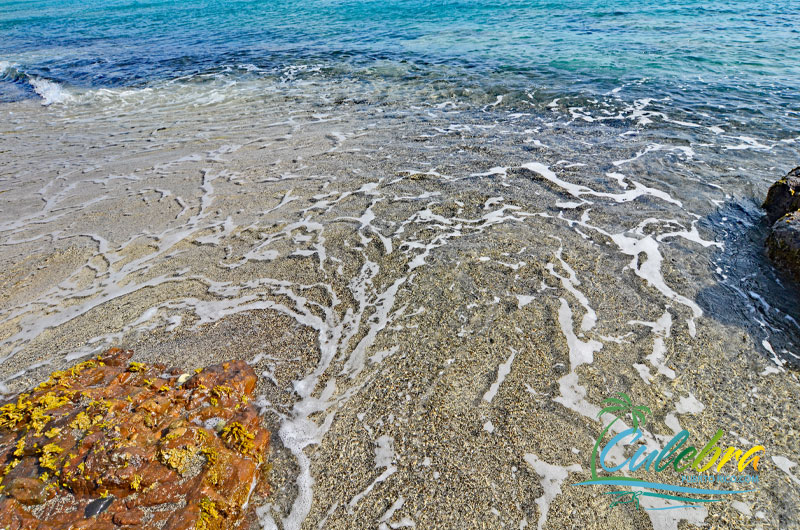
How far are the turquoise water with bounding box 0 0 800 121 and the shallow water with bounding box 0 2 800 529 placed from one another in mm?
336

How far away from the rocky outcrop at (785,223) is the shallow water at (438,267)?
0.22 meters

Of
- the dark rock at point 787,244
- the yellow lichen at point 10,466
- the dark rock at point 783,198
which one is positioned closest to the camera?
the yellow lichen at point 10,466

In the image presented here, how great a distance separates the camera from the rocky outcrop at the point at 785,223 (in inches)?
202

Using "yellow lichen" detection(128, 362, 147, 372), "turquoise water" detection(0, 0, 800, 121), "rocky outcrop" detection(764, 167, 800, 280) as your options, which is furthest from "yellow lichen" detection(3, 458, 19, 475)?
"turquoise water" detection(0, 0, 800, 121)

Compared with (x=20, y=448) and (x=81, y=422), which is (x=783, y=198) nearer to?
(x=81, y=422)

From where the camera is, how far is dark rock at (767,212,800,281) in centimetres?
508

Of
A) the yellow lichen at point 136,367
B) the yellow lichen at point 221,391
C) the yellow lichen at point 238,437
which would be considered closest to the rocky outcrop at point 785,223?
the yellow lichen at point 238,437

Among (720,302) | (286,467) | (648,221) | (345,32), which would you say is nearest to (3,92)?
(345,32)

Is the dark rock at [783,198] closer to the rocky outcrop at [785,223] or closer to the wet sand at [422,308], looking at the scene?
the rocky outcrop at [785,223]

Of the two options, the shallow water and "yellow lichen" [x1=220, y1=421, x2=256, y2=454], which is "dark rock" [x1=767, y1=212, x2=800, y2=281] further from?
"yellow lichen" [x1=220, y1=421, x2=256, y2=454]

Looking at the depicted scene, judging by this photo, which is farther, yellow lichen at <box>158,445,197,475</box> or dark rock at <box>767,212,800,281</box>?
dark rock at <box>767,212,800,281</box>

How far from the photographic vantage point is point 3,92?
15578mm

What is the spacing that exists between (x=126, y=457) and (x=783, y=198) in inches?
342

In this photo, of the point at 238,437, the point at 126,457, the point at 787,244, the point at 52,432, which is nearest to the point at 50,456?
the point at 52,432
